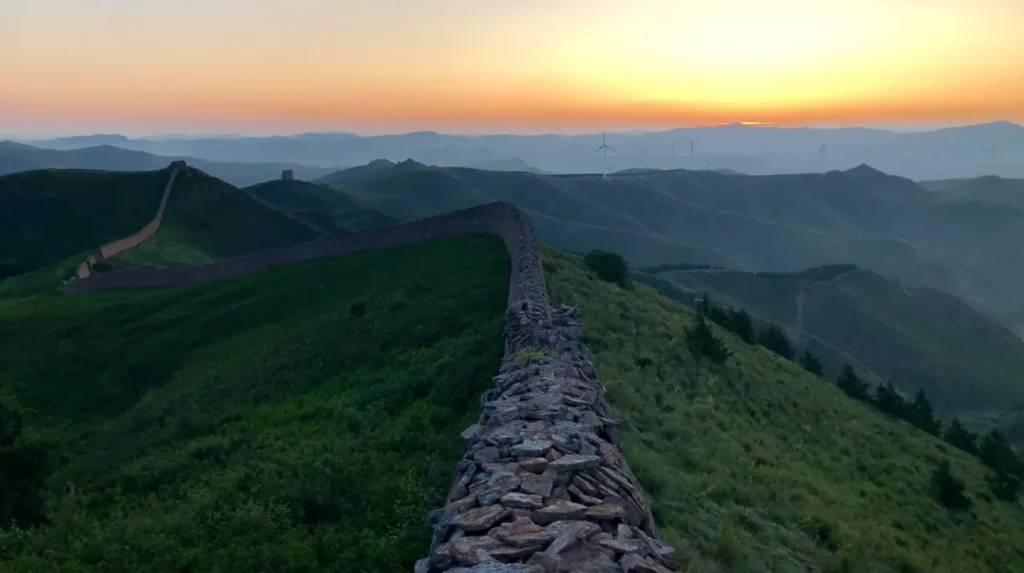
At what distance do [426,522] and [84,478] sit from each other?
11544mm

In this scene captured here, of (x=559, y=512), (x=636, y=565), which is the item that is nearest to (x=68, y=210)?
(x=559, y=512)

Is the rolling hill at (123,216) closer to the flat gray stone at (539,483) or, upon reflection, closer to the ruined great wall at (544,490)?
the ruined great wall at (544,490)

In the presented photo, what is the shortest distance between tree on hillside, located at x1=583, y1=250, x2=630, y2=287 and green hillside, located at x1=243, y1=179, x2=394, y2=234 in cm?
5482

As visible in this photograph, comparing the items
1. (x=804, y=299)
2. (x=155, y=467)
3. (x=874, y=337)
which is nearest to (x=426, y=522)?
(x=155, y=467)

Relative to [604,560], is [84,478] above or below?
below

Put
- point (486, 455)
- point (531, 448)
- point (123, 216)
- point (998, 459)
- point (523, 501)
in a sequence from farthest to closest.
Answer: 1. point (123, 216)
2. point (998, 459)
3. point (486, 455)
4. point (531, 448)
5. point (523, 501)

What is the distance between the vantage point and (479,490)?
20.6 feet

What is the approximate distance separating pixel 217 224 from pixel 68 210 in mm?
16251

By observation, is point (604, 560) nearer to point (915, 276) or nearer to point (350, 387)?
point (350, 387)

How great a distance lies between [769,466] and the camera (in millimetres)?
15367

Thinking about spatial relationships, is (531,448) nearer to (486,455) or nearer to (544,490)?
(486,455)

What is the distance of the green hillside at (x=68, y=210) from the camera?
226ft

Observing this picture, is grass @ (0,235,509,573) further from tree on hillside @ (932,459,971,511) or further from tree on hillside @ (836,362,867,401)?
tree on hillside @ (836,362,867,401)

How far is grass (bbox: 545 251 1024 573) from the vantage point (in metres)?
10.5
